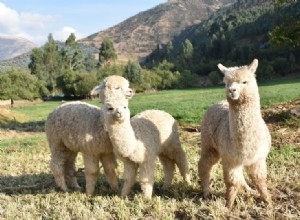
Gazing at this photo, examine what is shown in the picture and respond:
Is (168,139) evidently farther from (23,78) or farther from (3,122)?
(23,78)

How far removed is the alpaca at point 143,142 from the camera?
5.96 metres

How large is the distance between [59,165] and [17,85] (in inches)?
2218

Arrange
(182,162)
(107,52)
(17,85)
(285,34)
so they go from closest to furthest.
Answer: (182,162), (285,34), (17,85), (107,52)

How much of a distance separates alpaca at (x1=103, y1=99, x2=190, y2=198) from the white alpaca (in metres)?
0.36

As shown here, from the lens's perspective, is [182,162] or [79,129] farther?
[182,162]

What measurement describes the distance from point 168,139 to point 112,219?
1.83 metres

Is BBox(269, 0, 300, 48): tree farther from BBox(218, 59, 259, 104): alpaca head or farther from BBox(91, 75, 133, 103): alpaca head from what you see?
BBox(218, 59, 259, 104): alpaca head

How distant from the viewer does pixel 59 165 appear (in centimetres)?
747

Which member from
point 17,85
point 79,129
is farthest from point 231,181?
point 17,85

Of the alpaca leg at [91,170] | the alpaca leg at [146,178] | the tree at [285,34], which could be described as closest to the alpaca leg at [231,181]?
the alpaca leg at [146,178]

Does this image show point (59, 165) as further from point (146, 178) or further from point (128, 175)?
point (146, 178)

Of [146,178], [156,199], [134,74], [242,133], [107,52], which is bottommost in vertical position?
[156,199]

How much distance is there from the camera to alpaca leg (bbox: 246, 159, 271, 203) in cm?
543

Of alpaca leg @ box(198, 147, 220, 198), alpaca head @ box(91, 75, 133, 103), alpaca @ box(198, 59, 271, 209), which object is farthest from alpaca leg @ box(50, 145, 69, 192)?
alpaca @ box(198, 59, 271, 209)
